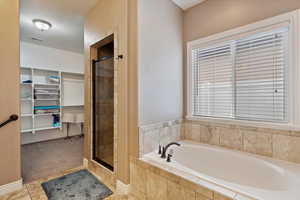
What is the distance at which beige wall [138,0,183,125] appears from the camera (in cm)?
172

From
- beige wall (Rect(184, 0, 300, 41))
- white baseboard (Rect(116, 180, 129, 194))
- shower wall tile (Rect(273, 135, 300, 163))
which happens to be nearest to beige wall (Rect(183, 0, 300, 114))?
beige wall (Rect(184, 0, 300, 41))

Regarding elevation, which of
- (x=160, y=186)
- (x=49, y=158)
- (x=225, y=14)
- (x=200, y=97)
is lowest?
(x=49, y=158)

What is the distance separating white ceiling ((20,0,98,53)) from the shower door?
0.76 m

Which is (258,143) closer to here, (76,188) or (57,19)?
(76,188)

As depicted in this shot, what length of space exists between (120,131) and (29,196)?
1.30 meters

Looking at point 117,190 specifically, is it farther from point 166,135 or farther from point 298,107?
point 298,107

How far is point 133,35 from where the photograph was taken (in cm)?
171

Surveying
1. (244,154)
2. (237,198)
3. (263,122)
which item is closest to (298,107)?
(263,122)

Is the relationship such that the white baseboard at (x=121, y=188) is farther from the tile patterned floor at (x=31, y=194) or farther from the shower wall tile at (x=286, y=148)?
the shower wall tile at (x=286, y=148)

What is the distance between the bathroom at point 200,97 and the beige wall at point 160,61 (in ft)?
0.04

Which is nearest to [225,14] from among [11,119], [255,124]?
[255,124]

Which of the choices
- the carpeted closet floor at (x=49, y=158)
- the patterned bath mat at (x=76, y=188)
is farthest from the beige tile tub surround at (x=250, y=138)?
the carpeted closet floor at (x=49, y=158)

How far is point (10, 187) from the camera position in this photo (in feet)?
5.78

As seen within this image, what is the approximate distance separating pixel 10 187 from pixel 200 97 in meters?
2.82
